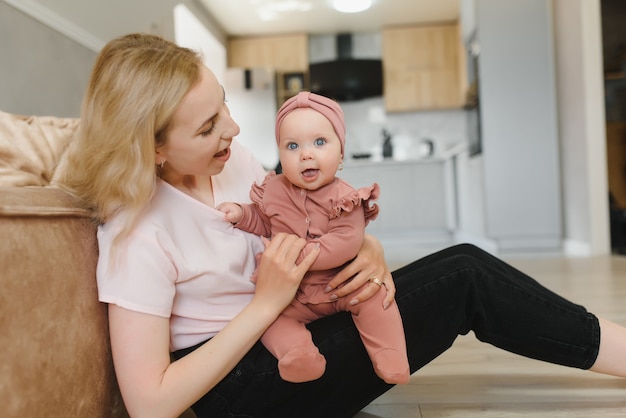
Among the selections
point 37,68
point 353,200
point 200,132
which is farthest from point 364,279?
point 37,68

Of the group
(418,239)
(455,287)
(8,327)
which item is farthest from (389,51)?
(8,327)

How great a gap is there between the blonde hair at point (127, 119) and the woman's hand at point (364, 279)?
0.37 m

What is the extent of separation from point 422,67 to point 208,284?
6296 mm

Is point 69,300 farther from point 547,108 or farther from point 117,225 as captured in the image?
point 547,108

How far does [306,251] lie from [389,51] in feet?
20.5

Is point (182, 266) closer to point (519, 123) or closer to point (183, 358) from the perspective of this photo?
point (183, 358)

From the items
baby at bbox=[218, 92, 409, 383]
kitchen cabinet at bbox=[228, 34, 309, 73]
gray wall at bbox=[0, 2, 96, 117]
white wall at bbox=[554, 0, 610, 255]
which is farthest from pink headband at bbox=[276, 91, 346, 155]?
kitchen cabinet at bbox=[228, 34, 309, 73]

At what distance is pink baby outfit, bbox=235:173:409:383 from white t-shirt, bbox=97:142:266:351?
8 centimetres

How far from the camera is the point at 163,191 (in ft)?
3.32

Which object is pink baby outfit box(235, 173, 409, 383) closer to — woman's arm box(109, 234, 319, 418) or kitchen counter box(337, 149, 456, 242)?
woman's arm box(109, 234, 319, 418)

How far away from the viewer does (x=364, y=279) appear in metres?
1.02

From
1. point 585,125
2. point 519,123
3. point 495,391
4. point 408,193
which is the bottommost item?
point 495,391

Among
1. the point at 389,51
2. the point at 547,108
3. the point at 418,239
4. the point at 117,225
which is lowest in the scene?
the point at 418,239

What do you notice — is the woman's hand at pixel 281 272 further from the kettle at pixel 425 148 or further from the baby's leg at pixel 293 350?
the kettle at pixel 425 148
